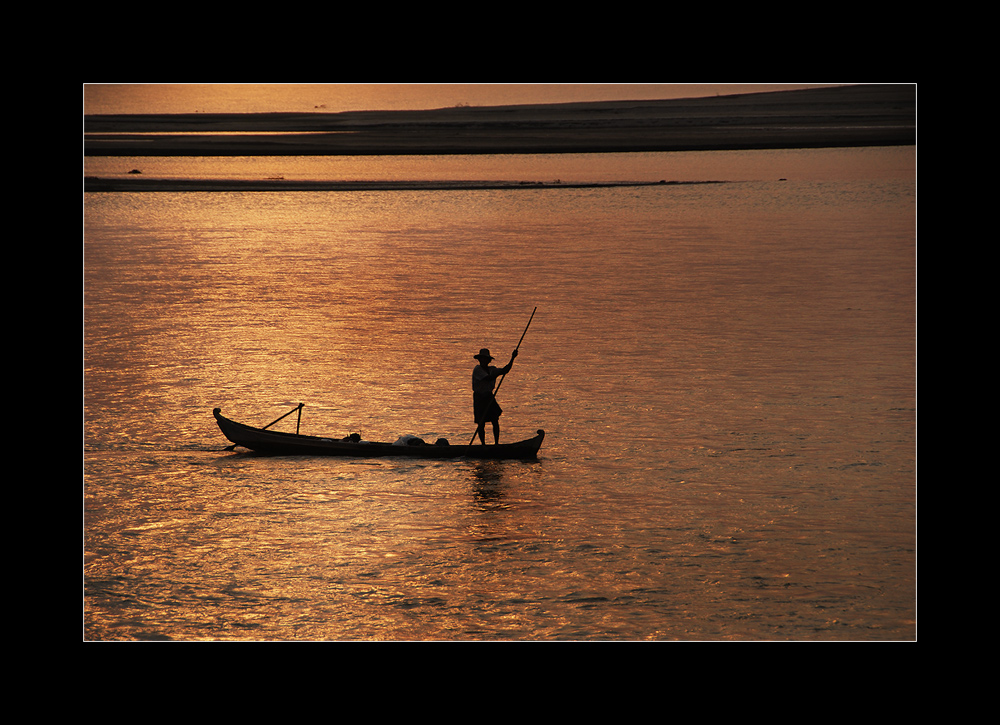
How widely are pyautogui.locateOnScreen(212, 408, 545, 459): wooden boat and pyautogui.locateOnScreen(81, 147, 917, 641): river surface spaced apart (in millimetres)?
211

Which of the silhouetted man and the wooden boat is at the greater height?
the silhouetted man

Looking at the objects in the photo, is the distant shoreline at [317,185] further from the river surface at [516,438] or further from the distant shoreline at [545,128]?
the river surface at [516,438]

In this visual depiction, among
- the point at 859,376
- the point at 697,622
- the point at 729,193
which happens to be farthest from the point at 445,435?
the point at 729,193

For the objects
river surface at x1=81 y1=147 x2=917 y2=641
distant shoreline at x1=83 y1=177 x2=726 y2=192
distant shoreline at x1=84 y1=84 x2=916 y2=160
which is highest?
distant shoreline at x1=84 y1=84 x2=916 y2=160

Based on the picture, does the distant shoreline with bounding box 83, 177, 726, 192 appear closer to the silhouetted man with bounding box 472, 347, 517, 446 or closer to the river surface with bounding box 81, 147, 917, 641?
the river surface with bounding box 81, 147, 917, 641

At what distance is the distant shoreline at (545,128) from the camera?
2739 inches

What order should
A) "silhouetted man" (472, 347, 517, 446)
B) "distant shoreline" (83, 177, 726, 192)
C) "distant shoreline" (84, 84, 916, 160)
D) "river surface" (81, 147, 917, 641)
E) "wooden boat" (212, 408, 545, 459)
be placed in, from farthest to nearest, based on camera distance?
"distant shoreline" (84, 84, 916, 160) → "distant shoreline" (83, 177, 726, 192) → "silhouetted man" (472, 347, 517, 446) → "wooden boat" (212, 408, 545, 459) → "river surface" (81, 147, 917, 641)

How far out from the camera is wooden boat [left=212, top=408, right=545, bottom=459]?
15523 millimetres

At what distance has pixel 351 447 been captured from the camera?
15.6 metres

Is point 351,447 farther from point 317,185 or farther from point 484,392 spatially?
point 317,185

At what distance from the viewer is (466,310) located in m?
26.4

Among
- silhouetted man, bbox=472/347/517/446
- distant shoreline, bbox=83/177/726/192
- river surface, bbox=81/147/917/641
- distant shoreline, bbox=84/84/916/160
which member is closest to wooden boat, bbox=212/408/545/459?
river surface, bbox=81/147/917/641

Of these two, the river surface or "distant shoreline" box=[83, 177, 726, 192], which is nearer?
the river surface

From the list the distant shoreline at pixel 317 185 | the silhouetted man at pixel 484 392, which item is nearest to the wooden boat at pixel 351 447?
the silhouetted man at pixel 484 392
